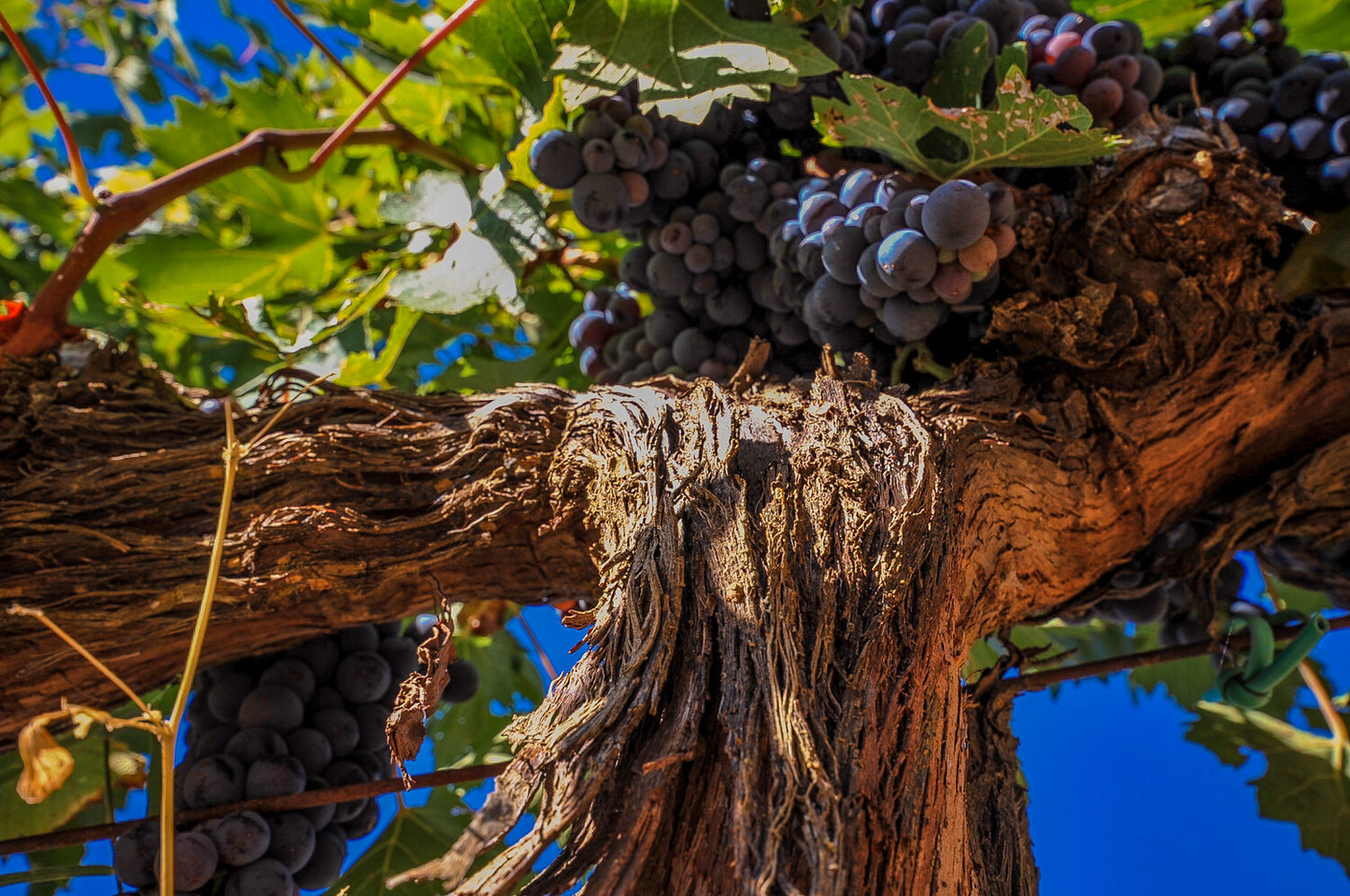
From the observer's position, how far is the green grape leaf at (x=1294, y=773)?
97 cm

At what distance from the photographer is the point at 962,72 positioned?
0.76 m

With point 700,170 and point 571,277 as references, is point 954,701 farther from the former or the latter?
point 571,277

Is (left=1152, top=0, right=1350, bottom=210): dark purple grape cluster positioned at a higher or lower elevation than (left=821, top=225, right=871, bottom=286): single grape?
higher

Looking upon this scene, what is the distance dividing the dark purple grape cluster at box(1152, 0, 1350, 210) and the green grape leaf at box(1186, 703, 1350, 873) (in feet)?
1.78

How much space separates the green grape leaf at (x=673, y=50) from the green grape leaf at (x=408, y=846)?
58 centimetres

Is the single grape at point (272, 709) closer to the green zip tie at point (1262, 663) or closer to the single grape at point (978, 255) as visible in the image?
the single grape at point (978, 255)

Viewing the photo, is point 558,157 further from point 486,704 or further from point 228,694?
point 486,704

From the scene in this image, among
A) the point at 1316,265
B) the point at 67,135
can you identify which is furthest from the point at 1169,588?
the point at 67,135

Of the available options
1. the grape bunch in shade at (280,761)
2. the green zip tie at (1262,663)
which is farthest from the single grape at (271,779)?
the green zip tie at (1262,663)

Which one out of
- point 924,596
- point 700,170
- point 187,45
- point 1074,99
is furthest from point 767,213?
point 187,45

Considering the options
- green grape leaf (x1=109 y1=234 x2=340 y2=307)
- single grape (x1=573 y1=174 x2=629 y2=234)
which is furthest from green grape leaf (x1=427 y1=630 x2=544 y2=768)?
single grape (x1=573 y1=174 x2=629 y2=234)

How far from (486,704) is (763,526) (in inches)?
30.6

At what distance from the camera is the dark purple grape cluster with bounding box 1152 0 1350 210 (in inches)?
31.2

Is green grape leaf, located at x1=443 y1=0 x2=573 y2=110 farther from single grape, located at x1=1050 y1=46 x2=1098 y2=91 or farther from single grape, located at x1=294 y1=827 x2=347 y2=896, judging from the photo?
single grape, located at x1=294 y1=827 x2=347 y2=896
